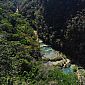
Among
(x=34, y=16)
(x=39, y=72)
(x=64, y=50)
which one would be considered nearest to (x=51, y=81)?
(x=39, y=72)

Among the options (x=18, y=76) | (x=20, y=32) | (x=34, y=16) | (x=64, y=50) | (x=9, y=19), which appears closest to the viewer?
(x=18, y=76)

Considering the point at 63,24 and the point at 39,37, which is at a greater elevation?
the point at 63,24

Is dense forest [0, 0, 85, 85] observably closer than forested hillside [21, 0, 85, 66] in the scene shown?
Yes

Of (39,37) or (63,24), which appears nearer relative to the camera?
(63,24)

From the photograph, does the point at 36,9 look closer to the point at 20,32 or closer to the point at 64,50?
the point at 20,32

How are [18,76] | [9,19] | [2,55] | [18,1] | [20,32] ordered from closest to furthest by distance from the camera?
[18,76] < [2,55] < [20,32] < [9,19] < [18,1]

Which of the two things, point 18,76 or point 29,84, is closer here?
point 29,84

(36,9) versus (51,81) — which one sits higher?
(36,9)

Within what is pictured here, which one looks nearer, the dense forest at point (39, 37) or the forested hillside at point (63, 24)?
the dense forest at point (39, 37)
